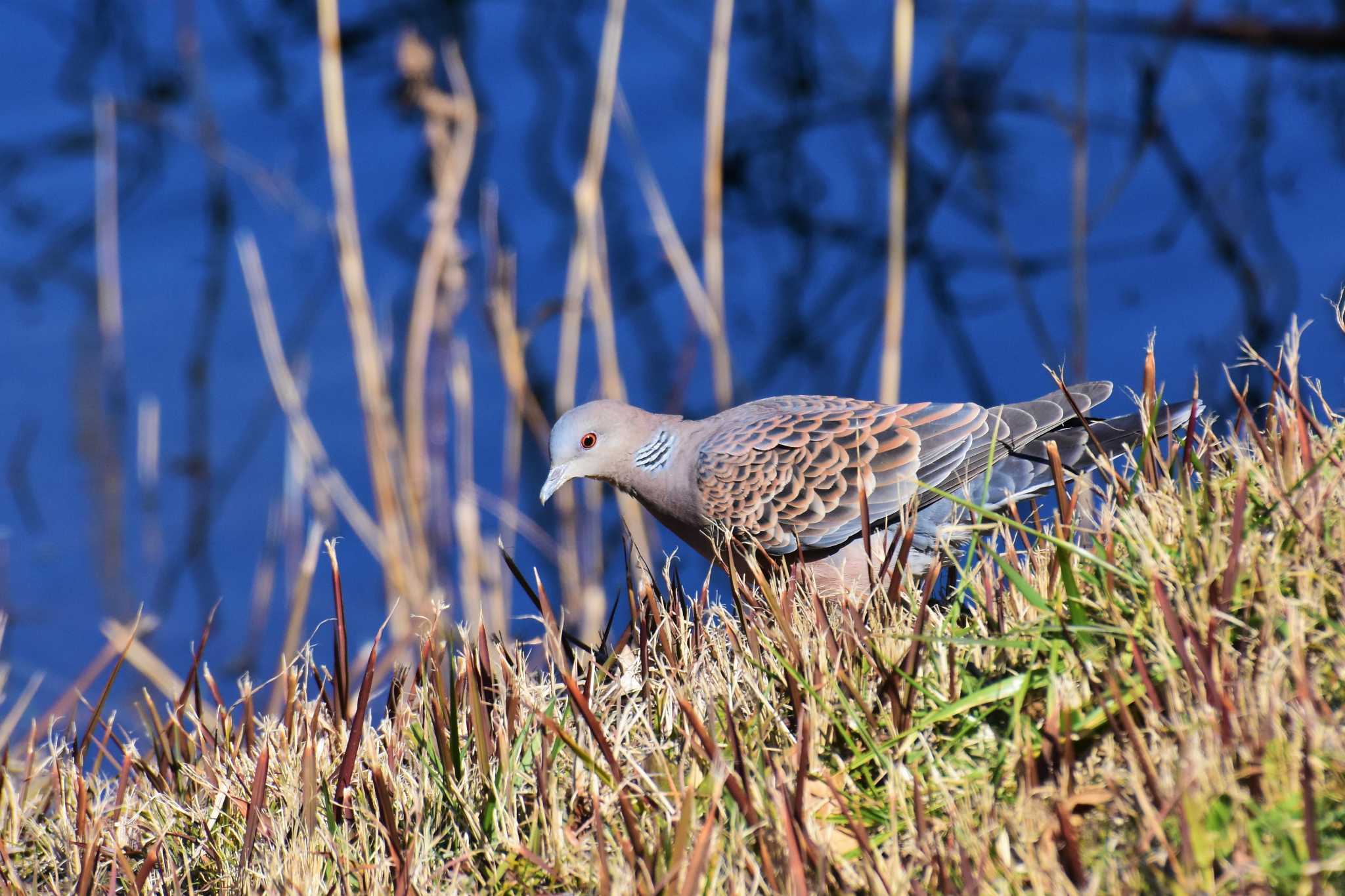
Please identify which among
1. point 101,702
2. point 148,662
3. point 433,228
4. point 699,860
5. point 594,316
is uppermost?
point 433,228

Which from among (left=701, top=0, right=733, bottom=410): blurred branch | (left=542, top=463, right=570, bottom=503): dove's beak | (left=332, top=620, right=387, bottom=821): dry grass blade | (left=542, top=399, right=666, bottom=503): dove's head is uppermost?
(left=701, top=0, right=733, bottom=410): blurred branch

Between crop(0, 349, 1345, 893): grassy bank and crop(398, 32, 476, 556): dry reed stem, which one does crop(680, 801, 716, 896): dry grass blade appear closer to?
crop(0, 349, 1345, 893): grassy bank

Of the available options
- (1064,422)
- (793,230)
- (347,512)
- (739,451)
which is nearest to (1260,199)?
(793,230)

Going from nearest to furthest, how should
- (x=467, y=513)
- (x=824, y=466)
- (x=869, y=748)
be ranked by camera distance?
(x=869, y=748)
(x=824, y=466)
(x=467, y=513)

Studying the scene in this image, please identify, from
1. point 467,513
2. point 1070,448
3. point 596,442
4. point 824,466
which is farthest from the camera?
point 467,513

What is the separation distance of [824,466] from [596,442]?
2.06 ft

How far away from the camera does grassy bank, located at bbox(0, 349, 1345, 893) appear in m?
1.68

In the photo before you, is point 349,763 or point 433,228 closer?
point 349,763

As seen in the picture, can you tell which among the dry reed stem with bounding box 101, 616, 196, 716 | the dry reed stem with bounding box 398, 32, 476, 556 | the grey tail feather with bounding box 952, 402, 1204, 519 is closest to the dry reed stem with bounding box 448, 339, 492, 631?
the dry reed stem with bounding box 398, 32, 476, 556

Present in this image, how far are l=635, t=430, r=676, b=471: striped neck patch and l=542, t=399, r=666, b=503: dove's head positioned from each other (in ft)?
0.05

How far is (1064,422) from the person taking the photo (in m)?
3.63

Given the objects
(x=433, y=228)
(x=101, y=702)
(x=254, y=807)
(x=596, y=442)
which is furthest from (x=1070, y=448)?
(x=433, y=228)

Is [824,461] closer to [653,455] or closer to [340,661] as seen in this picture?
[653,455]

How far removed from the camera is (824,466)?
3.70 m
